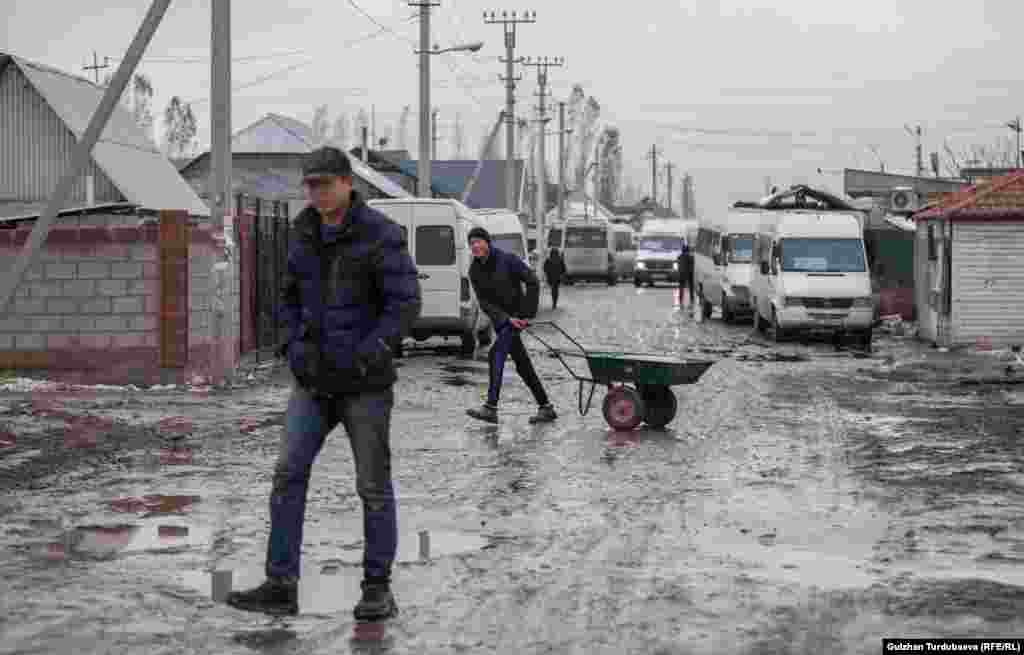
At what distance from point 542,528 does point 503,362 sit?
6.42 metres

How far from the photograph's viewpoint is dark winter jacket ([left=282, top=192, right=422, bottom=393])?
7383 millimetres

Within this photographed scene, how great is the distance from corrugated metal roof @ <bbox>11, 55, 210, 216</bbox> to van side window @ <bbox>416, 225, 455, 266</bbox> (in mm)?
7023

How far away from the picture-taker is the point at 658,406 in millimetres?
15938

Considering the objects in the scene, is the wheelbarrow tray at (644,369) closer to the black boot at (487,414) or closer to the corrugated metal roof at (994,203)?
the black boot at (487,414)

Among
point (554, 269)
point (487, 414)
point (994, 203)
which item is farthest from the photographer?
point (554, 269)

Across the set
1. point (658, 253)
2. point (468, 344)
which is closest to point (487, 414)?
point (468, 344)

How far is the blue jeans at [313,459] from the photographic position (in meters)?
7.49

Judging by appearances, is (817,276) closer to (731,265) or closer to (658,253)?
(731,265)

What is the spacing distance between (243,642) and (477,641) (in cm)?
92

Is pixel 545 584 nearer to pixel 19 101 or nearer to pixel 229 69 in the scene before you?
pixel 229 69

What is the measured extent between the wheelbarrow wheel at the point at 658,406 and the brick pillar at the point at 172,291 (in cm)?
642

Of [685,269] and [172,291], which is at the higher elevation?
[172,291]

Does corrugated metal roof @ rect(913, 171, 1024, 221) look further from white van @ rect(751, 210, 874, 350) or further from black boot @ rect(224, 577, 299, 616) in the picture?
black boot @ rect(224, 577, 299, 616)

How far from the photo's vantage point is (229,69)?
2041 centimetres
